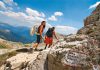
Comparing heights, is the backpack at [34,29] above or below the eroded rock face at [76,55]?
above

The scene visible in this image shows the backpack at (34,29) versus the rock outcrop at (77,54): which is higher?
the backpack at (34,29)

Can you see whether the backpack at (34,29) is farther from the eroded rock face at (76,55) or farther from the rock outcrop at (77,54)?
the eroded rock face at (76,55)

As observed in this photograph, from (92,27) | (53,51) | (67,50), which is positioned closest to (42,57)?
(53,51)

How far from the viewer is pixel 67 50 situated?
1683 cm

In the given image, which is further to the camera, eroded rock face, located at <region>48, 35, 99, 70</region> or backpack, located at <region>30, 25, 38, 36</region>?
backpack, located at <region>30, 25, 38, 36</region>

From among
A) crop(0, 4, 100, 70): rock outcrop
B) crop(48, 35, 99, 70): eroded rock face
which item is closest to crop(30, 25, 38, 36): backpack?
crop(0, 4, 100, 70): rock outcrop

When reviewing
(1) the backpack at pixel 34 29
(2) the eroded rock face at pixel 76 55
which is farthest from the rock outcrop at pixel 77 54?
(1) the backpack at pixel 34 29

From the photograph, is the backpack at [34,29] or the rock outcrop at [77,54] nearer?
the rock outcrop at [77,54]

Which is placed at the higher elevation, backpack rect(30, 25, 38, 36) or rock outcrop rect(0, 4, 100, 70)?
backpack rect(30, 25, 38, 36)

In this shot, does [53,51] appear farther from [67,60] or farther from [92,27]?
[92,27]

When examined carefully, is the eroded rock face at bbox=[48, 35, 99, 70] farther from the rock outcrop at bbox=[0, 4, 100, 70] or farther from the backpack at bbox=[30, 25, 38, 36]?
the backpack at bbox=[30, 25, 38, 36]

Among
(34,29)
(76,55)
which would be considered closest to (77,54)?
(76,55)

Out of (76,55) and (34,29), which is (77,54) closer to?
(76,55)

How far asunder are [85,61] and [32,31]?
1400cm
